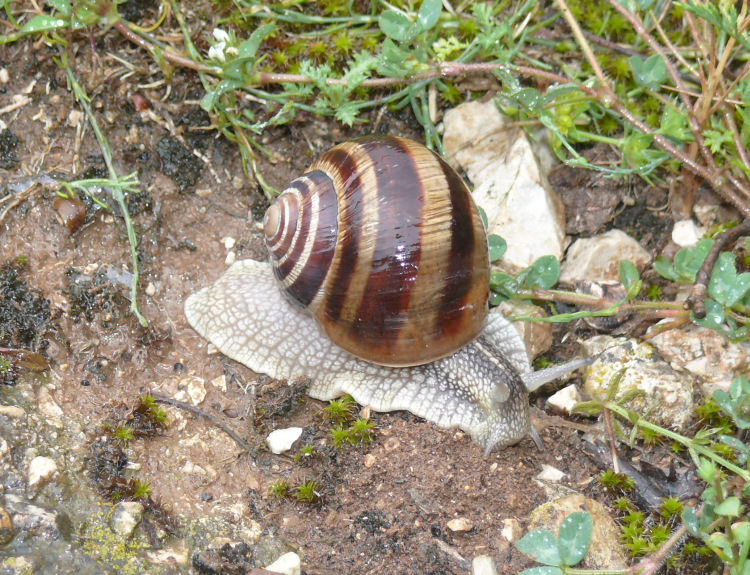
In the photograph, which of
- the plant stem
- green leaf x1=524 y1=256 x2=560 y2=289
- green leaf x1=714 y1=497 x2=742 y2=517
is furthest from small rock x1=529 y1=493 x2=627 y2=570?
the plant stem

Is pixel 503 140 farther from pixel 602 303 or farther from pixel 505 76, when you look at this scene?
pixel 602 303

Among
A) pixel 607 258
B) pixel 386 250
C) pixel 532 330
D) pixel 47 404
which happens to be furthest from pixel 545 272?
pixel 47 404

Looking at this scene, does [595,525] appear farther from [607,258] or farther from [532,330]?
[607,258]

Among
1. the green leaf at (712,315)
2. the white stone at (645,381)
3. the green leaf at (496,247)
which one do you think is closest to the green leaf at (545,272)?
the green leaf at (496,247)

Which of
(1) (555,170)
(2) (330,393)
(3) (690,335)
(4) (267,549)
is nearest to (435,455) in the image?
(2) (330,393)

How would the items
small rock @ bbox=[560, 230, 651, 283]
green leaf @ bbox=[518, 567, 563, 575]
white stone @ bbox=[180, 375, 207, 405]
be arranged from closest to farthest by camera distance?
1. green leaf @ bbox=[518, 567, 563, 575]
2. white stone @ bbox=[180, 375, 207, 405]
3. small rock @ bbox=[560, 230, 651, 283]

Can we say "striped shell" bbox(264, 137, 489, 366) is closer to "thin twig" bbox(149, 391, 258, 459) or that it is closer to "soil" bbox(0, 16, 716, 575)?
"soil" bbox(0, 16, 716, 575)

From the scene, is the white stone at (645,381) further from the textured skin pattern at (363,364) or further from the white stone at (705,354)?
the textured skin pattern at (363,364)
